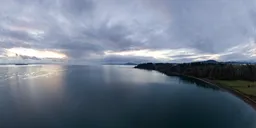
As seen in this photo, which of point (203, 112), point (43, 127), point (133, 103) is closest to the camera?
point (43, 127)

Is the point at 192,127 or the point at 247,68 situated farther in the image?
the point at 247,68

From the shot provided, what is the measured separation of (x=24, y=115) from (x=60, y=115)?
531 cm

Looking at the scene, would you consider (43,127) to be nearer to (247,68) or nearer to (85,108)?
(85,108)

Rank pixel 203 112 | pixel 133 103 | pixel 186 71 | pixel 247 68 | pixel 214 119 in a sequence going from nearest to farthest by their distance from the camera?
pixel 214 119 < pixel 203 112 < pixel 133 103 < pixel 247 68 < pixel 186 71

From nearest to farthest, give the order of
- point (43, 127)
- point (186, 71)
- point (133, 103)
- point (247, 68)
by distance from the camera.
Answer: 1. point (43, 127)
2. point (133, 103)
3. point (247, 68)
4. point (186, 71)

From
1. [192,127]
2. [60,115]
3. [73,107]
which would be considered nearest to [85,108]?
[73,107]

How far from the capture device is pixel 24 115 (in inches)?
1160

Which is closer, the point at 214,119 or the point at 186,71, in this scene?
the point at 214,119

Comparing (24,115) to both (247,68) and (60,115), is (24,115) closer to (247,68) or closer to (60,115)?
(60,115)

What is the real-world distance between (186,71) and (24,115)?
329 ft

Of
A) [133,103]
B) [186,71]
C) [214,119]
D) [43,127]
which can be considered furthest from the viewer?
[186,71]

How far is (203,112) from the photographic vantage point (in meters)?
32.8

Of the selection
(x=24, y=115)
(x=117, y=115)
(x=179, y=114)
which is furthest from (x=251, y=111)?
(x=24, y=115)

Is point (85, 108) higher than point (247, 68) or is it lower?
lower
